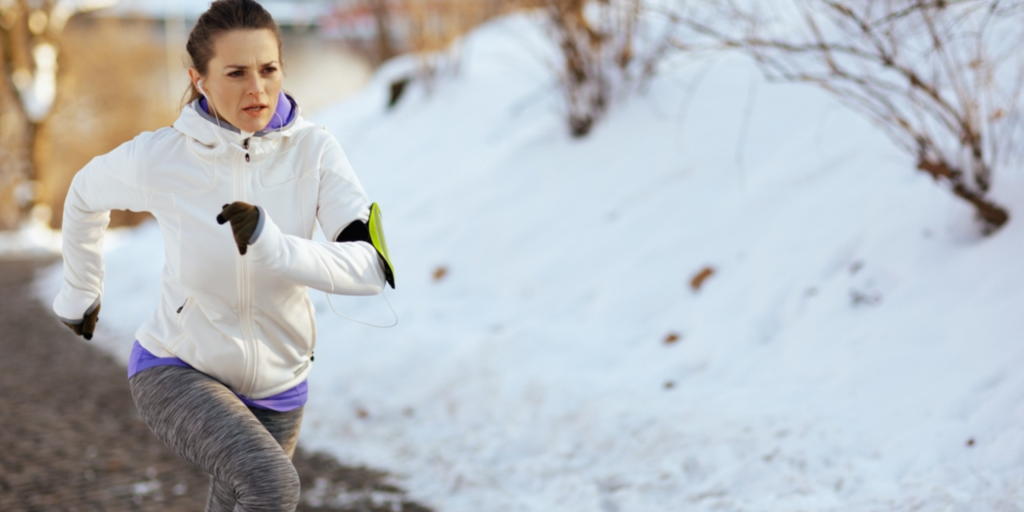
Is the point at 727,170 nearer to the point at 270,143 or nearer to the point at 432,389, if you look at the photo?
the point at 432,389

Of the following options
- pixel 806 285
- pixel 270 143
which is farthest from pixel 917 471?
pixel 270 143

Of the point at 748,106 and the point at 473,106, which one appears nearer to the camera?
the point at 748,106

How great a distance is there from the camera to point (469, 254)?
6758mm

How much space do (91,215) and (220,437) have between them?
72 centimetres

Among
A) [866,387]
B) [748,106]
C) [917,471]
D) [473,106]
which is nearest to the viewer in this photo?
[917,471]

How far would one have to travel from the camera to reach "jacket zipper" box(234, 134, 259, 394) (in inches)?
86.6

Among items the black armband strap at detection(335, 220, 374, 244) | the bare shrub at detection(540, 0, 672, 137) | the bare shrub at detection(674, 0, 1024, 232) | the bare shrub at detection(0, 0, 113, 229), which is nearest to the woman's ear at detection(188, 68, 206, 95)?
the black armband strap at detection(335, 220, 374, 244)

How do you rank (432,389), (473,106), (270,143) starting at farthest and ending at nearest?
(473,106)
(432,389)
(270,143)

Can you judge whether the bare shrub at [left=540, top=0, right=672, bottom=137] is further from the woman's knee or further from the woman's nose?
the woman's knee

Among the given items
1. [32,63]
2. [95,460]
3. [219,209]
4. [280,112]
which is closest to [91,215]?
[219,209]

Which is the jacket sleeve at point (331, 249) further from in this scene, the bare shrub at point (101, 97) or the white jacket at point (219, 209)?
the bare shrub at point (101, 97)

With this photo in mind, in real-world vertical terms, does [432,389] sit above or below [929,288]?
below

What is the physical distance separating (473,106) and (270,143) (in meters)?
8.06

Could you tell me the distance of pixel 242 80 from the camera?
214 centimetres
